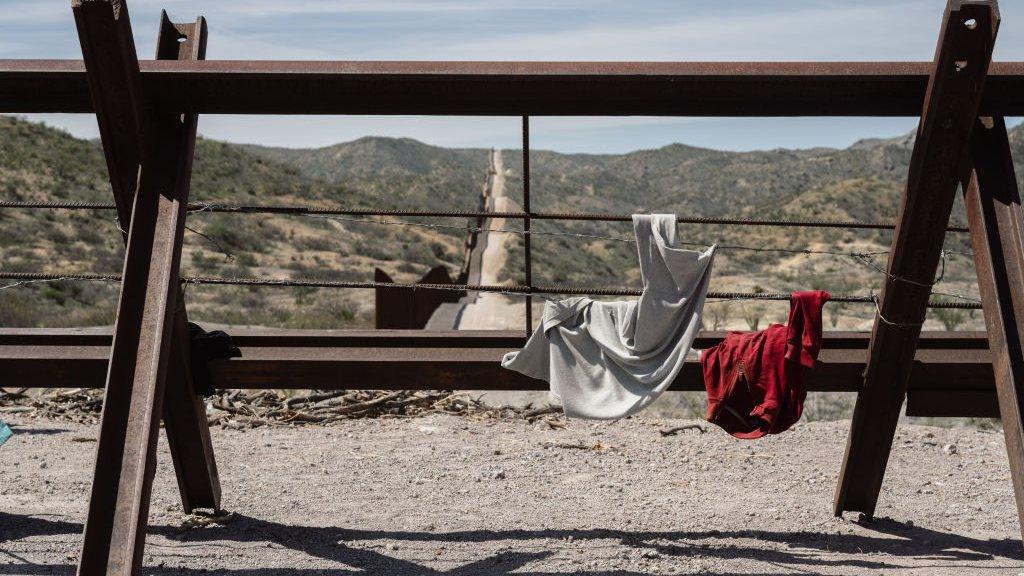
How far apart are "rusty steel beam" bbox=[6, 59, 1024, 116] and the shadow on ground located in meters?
2.09

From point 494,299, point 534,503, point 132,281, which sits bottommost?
point 534,503

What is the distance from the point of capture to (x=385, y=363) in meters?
4.19

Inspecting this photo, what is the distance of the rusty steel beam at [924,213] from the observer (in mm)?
3334

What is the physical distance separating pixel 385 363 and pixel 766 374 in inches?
64.6

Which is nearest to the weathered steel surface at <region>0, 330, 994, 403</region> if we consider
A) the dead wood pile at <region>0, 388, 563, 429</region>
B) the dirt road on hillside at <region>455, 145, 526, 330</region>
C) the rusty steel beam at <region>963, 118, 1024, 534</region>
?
the rusty steel beam at <region>963, 118, 1024, 534</region>

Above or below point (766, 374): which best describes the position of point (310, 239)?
above

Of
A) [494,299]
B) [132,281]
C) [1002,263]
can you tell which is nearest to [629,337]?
[1002,263]

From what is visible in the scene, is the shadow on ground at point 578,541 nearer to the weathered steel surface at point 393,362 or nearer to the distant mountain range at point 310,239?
the weathered steel surface at point 393,362

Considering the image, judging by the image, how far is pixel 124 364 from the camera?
3482mm

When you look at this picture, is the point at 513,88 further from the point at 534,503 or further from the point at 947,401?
the point at 534,503

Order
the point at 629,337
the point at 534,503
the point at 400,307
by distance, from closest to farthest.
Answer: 1. the point at 629,337
2. the point at 534,503
3. the point at 400,307

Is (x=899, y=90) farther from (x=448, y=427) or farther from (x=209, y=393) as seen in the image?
(x=448, y=427)

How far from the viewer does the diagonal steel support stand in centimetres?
331

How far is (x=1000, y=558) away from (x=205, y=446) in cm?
388
